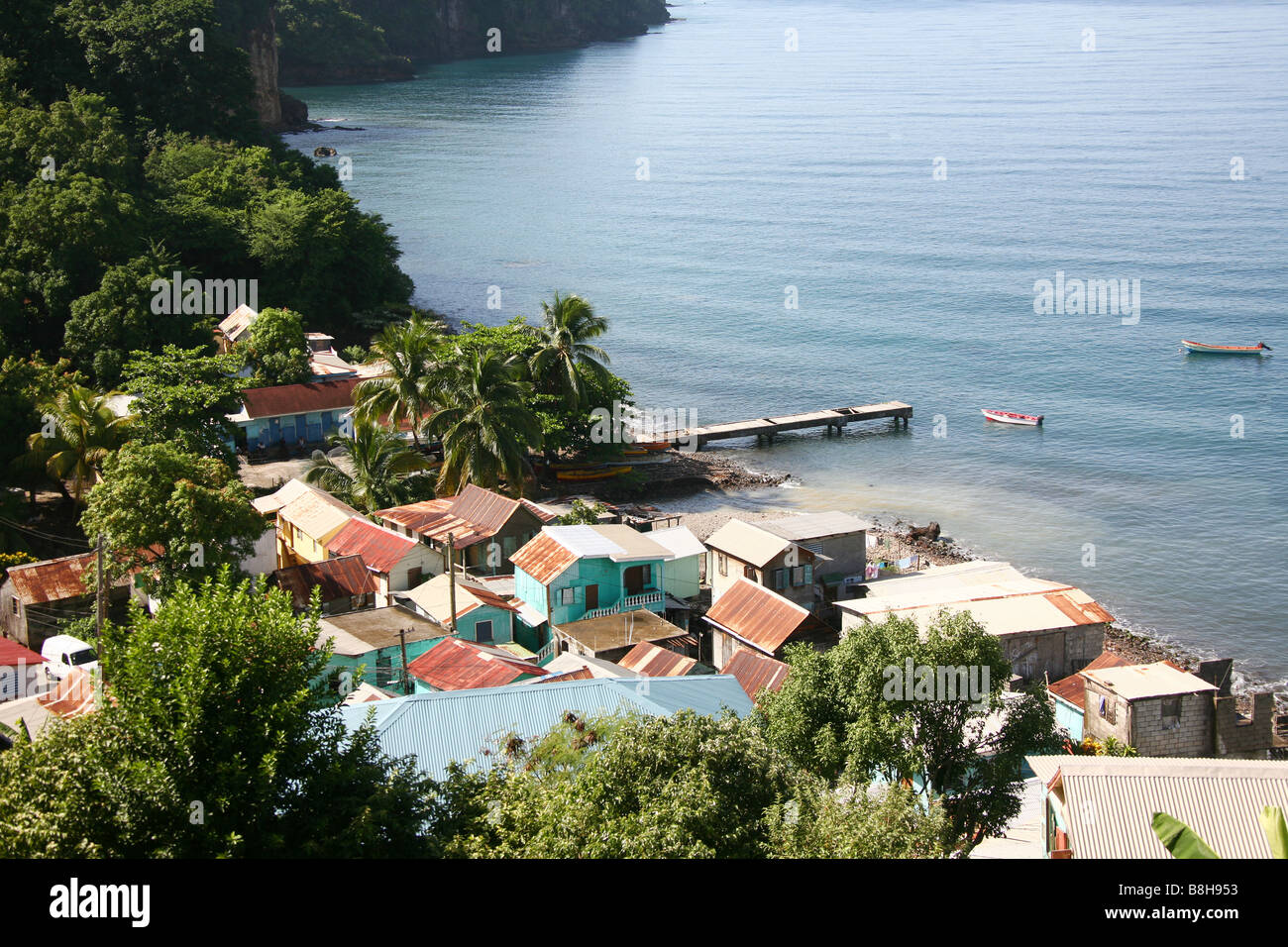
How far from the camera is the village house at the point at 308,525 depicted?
4033 cm

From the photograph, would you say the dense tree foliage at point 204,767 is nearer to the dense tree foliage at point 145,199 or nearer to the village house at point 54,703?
the village house at point 54,703

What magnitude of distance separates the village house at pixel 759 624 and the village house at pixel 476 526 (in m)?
7.74

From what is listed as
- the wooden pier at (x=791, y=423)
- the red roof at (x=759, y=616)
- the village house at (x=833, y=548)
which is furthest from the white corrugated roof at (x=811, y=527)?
the wooden pier at (x=791, y=423)

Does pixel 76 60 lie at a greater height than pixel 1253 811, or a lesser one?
greater

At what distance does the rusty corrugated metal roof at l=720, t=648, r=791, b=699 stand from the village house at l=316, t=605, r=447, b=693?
809 cm

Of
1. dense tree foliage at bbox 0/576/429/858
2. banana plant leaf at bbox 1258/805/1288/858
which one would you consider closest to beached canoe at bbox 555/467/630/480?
dense tree foliage at bbox 0/576/429/858

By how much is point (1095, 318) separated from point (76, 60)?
7085cm

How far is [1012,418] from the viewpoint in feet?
219

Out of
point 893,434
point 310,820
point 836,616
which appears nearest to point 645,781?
point 310,820

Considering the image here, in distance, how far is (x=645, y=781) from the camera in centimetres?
1535

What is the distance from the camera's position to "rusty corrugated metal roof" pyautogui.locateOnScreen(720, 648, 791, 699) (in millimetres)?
30594

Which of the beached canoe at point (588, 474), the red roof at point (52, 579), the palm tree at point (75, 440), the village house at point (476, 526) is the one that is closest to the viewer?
the red roof at point (52, 579)

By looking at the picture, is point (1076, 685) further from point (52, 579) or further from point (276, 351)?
point (276, 351)

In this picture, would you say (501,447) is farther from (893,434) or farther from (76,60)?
(76,60)
